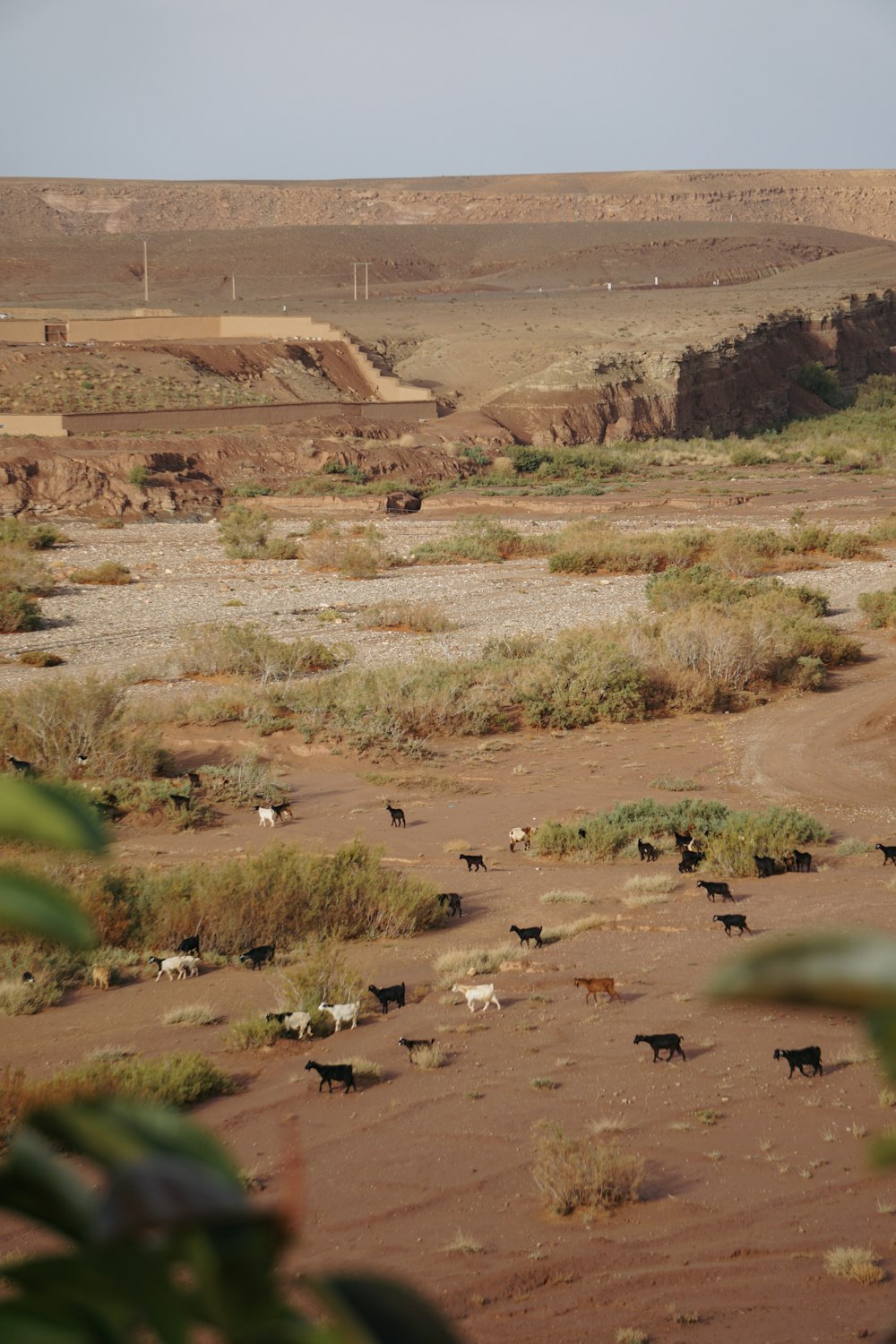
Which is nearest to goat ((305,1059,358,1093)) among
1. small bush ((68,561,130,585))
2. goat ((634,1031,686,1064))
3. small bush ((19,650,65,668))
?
goat ((634,1031,686,1064))

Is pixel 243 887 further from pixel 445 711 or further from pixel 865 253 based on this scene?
pixel 865 253

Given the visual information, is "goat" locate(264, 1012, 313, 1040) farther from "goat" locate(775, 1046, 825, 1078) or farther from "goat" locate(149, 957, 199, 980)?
"goat" locate(775, 1046, 825, 1078)

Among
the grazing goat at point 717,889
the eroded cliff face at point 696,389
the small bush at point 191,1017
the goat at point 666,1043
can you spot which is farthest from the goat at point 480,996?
the eroded cliff face at point 696,389

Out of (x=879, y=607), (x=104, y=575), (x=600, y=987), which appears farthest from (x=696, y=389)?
(x=600, y=987)

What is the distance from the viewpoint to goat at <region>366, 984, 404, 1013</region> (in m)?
9.24

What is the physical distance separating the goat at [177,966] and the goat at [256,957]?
41cm

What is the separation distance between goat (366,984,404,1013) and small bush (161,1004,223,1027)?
1065 millimetres

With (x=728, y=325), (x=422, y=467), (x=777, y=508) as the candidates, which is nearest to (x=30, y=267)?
(x=728, y=325)

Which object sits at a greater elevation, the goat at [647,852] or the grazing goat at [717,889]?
the grazing goat at [717,889]

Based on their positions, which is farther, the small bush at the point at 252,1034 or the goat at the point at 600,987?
the goat at the point at 600,987

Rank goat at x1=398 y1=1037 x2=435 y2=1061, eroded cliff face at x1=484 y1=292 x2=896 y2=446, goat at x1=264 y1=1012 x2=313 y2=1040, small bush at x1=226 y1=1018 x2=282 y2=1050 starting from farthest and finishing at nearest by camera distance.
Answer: eroded cliff face at x1=484 y1=292 x2=896 y2=446 < goat at x1=264 y1=1012 x2=313 y2=1040 < small bush at x1=226 y1=1018 x2=282 y2=1050 < goat at x1=398 y1=1037 x2=435 y2=1061

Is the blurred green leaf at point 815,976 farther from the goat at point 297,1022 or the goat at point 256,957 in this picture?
the goat at point 256,957

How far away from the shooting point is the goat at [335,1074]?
25.1ft

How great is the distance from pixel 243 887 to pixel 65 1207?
1043cm
